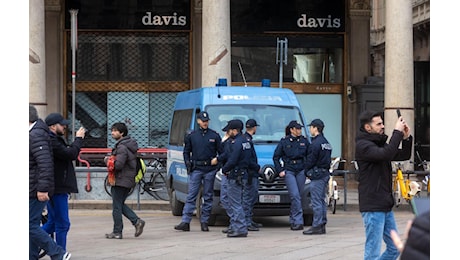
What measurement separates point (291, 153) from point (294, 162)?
7.5 inches

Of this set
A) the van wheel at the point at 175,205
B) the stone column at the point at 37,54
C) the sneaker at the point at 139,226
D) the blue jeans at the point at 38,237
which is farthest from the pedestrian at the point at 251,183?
the stone column at the point at 37,54

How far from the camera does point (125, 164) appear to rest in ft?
45.8

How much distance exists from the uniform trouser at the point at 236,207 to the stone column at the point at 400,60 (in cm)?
822

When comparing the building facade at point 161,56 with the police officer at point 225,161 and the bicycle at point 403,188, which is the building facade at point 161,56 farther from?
the police officer at point 225,161

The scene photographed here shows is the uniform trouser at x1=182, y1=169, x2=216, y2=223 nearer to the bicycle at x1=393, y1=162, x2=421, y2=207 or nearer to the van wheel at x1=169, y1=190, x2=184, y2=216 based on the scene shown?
the van wheel at x1=169, y1=190, x2=184, y2=216

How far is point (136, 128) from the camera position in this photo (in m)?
25.5

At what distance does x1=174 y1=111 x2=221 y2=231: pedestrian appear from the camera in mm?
15500

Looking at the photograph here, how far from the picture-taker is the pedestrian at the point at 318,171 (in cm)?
1527

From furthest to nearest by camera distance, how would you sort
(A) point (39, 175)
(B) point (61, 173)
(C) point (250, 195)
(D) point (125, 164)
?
(C) point (250, 195) → (D) point (125, 164) → (B) point (61, 173) → (A) point (39, 175)

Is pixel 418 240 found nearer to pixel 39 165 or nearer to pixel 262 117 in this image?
pixel 39 165

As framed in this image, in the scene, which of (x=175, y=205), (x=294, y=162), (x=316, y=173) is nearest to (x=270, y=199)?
(x=294, y=162)

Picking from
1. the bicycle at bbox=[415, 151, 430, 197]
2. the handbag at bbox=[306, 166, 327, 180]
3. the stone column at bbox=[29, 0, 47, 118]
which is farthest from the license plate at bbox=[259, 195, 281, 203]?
the stone column at bbox=[29, 0, 47, 118]
